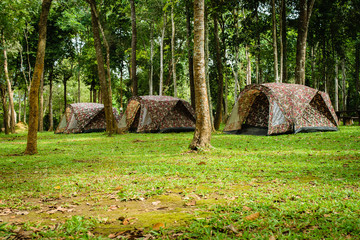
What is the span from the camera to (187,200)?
3408 millimetres

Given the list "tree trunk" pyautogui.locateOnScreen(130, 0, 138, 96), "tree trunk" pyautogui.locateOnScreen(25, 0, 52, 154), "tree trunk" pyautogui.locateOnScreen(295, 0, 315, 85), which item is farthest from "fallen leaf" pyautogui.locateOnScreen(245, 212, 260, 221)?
"tree trunk" pyautogui.locateOnScreen(130, 0, 138, 96)

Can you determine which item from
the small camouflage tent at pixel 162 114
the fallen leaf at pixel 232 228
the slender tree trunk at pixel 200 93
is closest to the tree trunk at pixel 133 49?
the small camouflage tent at pixel 162 114

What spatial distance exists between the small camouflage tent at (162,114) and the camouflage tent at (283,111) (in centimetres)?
351

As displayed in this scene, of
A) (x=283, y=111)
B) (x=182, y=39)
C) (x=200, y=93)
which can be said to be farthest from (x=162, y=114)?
(x=182, y=39)

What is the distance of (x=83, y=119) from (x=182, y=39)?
12.2 m

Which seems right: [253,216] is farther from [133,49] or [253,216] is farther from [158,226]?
[133,49]

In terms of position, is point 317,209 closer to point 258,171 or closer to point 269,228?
A: point 269,228

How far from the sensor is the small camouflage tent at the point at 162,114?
635 inches

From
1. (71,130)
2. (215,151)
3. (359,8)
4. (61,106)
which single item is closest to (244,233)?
(215,151)

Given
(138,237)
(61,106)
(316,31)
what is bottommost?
(138,237)

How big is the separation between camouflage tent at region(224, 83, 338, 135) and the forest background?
2132 mm

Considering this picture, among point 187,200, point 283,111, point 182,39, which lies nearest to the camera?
point 187,200

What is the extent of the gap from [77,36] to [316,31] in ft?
68.8

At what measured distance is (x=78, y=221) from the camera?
9.06 ft
